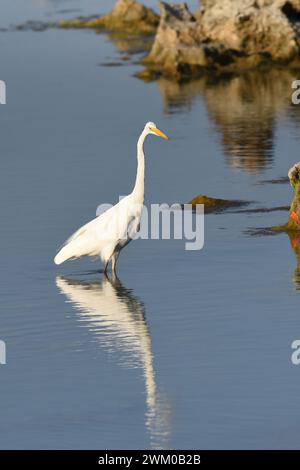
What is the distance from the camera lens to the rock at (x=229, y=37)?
1655 inches

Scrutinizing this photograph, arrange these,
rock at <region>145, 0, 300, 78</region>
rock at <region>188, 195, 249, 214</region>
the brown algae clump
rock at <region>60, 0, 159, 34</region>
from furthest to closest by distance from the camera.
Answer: rock at <region>60, 0, 159, 34</region>, rock at <region>145, 0, 300, 78</region>, rock at <region>188, 195, 249, 214</region>, the brown algae clump

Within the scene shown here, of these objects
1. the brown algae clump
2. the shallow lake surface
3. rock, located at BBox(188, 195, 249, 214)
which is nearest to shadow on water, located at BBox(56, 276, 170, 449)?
the shallow lake surface

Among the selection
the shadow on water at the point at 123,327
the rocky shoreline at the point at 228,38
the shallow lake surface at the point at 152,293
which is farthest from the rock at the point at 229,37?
the shadow on water at the point at 123,327

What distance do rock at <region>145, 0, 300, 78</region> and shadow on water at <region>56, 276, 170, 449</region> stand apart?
2205 centimetres

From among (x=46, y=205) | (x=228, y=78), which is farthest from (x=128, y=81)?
(x=46, y=205)

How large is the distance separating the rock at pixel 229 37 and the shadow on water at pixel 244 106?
65 centimetres

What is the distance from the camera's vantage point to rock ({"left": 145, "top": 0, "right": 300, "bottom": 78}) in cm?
4203

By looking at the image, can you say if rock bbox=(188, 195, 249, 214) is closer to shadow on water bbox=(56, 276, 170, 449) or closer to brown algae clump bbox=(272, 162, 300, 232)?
brown algae clump bbox=(272, 162, 300, 232)

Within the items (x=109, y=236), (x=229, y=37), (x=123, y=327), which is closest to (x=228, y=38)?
(x=229, y=37)

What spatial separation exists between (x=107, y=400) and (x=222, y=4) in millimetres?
28843

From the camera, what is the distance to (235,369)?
1638 centimetres

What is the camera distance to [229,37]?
4250 cm

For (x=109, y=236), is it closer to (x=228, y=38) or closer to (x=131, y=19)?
(x=228, y=38)
